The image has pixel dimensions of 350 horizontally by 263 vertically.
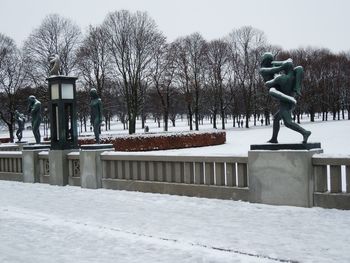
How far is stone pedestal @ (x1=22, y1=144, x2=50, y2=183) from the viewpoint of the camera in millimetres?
14414

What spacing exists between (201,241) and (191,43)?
2373 inches

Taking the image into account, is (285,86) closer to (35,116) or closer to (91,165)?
(91,165)

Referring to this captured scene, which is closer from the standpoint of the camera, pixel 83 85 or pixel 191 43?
pixel 83 85

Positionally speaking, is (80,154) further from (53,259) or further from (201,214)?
(53,259)

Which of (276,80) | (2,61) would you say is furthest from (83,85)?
(276,80)

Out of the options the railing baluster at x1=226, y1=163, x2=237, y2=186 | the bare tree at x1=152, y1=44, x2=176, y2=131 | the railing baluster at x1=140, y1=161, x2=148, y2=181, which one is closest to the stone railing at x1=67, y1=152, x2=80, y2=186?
the railing baluster at x1=140, y1=161, x2=148, y2=181

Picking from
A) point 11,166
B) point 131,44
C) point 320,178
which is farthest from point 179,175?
point 131,44

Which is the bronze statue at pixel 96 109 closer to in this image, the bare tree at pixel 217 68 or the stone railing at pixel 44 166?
the stone railing at pixel 44 166

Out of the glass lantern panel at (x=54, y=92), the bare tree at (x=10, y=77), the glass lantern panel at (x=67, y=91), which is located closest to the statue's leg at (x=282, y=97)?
the glass lantern panel at (x=67, y=91)

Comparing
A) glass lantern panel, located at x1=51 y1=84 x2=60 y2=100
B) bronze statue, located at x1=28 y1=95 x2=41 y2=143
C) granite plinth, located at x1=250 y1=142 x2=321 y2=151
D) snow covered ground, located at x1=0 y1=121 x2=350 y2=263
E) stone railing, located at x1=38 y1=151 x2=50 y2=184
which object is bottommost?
snow covered ground, located at x1=0 y1=121 x2=350 y2=263

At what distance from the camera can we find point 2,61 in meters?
54.7

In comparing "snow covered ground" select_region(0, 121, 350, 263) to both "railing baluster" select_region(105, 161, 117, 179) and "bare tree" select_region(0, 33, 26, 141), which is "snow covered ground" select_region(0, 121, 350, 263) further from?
"bare tree" select_region(0, 33, 26, 141)

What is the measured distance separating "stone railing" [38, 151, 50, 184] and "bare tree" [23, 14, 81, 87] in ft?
117

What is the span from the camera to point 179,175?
34.2ft
